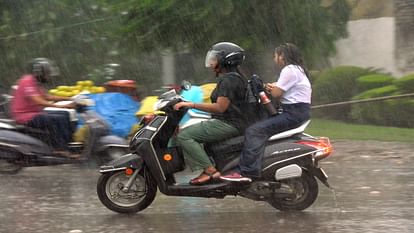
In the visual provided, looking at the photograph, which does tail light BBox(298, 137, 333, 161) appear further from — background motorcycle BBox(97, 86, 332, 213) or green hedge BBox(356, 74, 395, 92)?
green hedge BBox(356, 74, 395, 92)

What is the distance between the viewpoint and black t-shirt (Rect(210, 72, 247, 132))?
8109 millimetres

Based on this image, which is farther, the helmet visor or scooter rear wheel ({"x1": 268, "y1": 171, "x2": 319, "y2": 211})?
scooter rear wheel ({"x1": 268, "y1": 171, "x2": 319, "y2": 211})

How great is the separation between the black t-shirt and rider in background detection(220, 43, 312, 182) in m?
0.18

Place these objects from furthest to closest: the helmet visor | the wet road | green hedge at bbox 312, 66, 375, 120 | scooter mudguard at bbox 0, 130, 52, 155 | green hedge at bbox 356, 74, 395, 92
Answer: green hedge at bbox 312, 66, 375, 120, green hedge at bbox 356, 74, 395, 92, scooter mudguard at bbox 0, 130, 52, 155, the helmet visor, the wet road

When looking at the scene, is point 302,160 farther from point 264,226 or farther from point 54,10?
point 54,10

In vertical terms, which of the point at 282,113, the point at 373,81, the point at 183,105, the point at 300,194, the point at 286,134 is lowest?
the point at 373,81

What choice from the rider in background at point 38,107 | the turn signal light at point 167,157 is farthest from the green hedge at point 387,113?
the turn signal light at point 167,157

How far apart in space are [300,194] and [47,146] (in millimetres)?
4361

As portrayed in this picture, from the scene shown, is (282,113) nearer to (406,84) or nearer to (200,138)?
(200,138)

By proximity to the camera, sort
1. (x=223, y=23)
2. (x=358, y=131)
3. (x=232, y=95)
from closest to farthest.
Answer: (x=232, y=95) → (x=358, y=131) → (x=223, y=23)

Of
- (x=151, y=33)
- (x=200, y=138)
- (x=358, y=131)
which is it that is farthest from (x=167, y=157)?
(x=151, y=33)

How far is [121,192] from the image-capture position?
8.35m

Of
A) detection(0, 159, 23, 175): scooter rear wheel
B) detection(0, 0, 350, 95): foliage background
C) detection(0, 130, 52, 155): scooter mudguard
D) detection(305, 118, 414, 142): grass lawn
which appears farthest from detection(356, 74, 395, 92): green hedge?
detection(0, 159, 23, 175): scooter rear wheel

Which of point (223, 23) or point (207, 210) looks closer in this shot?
point (207, 210)
